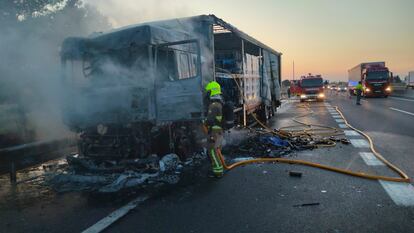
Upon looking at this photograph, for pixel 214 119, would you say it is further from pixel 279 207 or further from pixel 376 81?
pixel 376 81

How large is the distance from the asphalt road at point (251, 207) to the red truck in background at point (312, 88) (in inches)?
964

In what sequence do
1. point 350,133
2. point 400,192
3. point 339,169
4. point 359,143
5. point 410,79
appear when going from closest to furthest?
point 400,192 → point 339,169 → point 359,143 → point 350,133 → point 410,79

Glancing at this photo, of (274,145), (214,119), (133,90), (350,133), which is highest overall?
(133,90)

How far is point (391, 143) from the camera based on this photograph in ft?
29.7

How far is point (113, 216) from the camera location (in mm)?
4438

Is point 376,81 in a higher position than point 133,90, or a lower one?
lower

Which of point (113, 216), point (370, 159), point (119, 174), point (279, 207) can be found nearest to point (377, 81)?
point (370, 159)

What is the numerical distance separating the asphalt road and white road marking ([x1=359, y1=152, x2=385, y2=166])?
27cm

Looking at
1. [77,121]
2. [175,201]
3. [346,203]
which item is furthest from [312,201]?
[77,121]

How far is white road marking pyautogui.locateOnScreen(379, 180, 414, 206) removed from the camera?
4.59 meters

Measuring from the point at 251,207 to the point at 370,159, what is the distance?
375cm

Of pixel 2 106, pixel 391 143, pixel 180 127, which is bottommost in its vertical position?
pixel 391 143

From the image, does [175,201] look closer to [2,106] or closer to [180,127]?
[180,127]

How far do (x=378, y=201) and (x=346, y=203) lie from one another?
1.36ft
